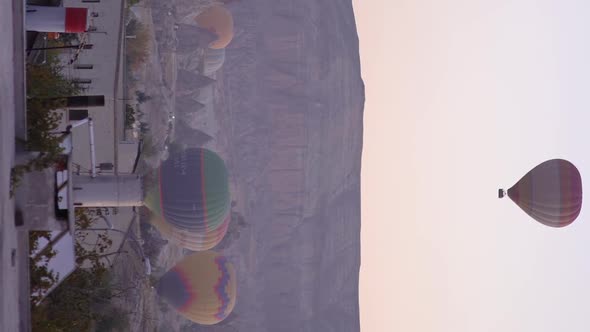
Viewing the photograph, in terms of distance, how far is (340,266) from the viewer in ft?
173

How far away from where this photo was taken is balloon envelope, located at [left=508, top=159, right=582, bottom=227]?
27.6 metres

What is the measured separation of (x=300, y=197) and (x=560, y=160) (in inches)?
848

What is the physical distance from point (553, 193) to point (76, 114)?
47.3 feet

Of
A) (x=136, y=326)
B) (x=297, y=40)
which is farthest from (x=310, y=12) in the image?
(x=136, y=326)

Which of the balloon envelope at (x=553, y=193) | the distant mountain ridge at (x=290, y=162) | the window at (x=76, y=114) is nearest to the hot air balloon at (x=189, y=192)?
the window at (x=76, y=114)

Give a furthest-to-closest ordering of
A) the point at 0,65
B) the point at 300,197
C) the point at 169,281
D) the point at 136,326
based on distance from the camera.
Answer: the point at 300,197
the point at 136,326
the point at 169,281
the point at 0,65

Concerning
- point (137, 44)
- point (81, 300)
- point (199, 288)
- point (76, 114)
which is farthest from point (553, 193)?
point (137, 44)

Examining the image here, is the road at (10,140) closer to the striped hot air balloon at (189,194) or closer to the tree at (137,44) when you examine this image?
the striped hot air balloon at (189,194)

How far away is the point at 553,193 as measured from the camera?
90.6ft

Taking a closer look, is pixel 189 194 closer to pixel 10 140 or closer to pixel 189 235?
pixel 189 235

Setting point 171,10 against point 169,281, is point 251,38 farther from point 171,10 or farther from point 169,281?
point 169,281

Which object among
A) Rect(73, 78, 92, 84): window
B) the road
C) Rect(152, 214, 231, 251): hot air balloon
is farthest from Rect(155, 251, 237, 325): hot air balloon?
the road

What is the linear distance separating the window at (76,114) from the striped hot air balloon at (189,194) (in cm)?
299

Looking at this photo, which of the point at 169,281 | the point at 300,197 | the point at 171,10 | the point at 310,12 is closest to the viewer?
the point at 169,281
